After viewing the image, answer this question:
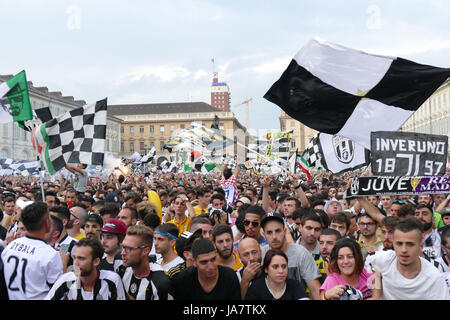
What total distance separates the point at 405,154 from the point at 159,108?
105 meters

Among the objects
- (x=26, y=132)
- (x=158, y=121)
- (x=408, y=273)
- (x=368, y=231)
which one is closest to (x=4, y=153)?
(x=26, y=132)

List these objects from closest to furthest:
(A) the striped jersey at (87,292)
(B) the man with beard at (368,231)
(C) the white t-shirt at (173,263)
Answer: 1. (A) the striped jersey at (87,292)
2. (C) the white t-shirt at (173,263)
3. (B) the man with beard at (368,231)

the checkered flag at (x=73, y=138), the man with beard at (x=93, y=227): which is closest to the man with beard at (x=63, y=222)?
the man with beard at (x=93, y=227)

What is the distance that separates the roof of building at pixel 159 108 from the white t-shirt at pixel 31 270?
3997 inches

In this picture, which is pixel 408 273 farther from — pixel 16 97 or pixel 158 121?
pixel 158 121

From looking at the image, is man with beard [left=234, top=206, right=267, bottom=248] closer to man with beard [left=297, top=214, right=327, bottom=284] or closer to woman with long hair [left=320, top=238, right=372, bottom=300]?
man with beard [left=297, top=214, right=327, bottom=284]

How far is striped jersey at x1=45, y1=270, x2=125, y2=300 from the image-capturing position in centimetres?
354

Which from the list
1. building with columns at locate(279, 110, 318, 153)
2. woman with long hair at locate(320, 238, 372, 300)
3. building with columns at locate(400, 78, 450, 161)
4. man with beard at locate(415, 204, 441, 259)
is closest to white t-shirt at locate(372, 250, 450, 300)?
woman with long hair at locate(320, 238, 372, 300)

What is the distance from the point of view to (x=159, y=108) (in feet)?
356

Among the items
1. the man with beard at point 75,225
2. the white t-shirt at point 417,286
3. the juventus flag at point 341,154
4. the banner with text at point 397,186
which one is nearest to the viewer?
the white t-shirt at point 417,286

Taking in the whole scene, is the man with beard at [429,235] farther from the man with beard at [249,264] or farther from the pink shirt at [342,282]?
the man with beard at [249,264]

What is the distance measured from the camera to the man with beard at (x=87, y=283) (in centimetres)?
356

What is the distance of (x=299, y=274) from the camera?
4.34 metres
